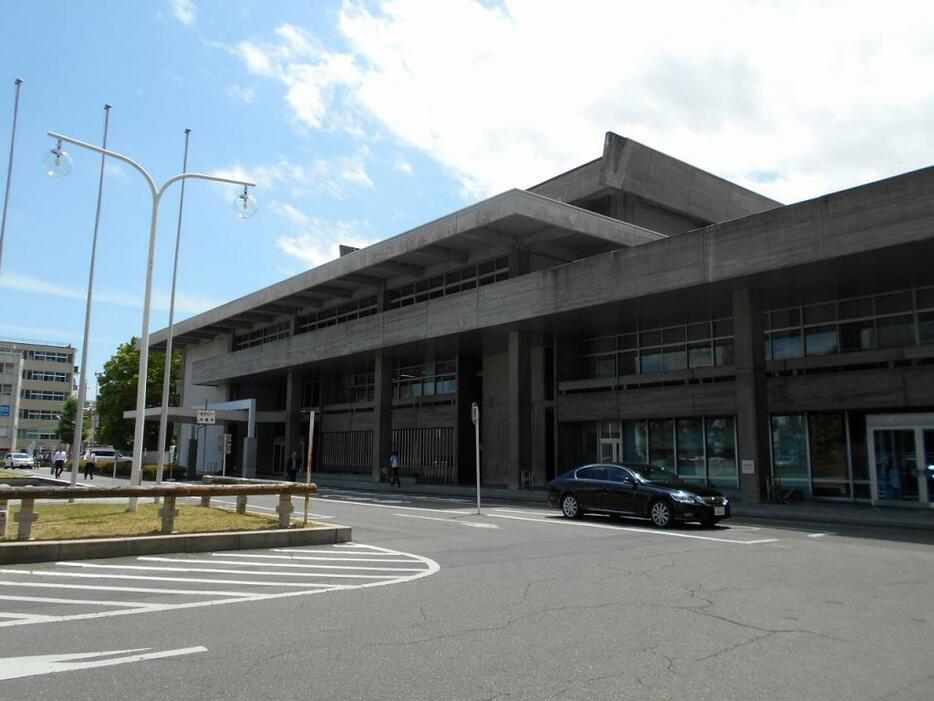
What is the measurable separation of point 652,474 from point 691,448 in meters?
12.0

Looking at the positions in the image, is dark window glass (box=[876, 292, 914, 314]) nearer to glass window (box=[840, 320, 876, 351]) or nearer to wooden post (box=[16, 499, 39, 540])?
glass window (box=[840, 320, 876, 351])

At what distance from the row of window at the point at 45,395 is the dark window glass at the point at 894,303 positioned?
4373 inches

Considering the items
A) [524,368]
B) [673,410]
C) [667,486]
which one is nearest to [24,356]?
[524,368]

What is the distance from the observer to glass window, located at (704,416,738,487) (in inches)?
1081

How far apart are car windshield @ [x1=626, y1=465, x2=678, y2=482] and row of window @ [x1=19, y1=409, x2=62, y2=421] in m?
109

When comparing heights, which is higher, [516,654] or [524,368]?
[524,368]

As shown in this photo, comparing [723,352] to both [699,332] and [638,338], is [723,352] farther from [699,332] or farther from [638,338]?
[638,338]

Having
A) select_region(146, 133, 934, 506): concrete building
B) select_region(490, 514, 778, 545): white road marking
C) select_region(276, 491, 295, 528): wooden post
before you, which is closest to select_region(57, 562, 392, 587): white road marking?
select_region(276, 491, 295, 528): wooden post

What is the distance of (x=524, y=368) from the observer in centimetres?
3250

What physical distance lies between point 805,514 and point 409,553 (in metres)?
12.2

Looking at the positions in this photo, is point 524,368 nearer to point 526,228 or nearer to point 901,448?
point 526,228

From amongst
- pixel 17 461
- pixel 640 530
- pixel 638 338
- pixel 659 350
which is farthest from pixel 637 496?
pixel 17 461

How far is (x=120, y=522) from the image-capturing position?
13.6 m

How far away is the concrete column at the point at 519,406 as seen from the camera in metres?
31.7
